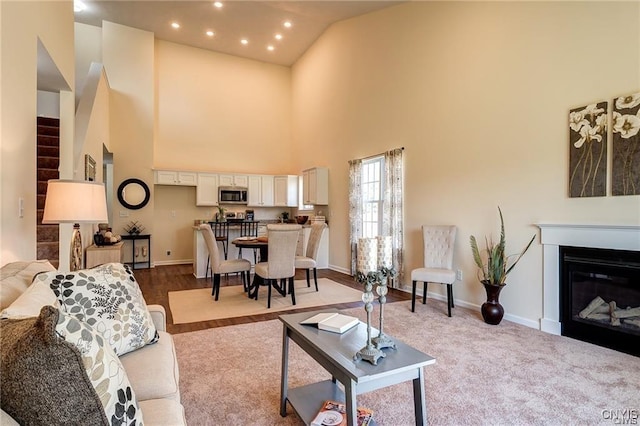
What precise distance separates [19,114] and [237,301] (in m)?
3.07

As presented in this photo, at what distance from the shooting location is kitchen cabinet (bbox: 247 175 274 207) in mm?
8234

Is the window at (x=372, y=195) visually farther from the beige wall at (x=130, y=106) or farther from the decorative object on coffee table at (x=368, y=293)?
the beige wall at (x=130, y=106)

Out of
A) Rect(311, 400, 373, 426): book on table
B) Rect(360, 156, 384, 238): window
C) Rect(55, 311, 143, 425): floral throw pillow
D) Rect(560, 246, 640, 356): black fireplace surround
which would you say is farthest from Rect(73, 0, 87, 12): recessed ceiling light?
Rect(560, 246, 640, 356): black fireplace surround

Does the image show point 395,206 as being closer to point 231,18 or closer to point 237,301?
point 237,301

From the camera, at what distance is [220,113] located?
827 centimetres

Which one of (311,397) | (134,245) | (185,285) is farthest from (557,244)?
(134,245)

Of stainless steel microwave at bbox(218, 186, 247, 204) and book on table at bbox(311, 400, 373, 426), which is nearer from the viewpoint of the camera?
book on table at bbox(311, 400, 373, 426)

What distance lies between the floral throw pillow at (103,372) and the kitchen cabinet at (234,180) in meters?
7.23

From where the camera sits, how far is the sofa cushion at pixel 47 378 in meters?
0.77

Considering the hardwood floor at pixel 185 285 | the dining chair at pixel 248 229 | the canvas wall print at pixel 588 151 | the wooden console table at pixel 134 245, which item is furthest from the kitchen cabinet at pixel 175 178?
the canvas wall print at pixel 588 151

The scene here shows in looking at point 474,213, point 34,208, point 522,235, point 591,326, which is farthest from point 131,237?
point 591,326

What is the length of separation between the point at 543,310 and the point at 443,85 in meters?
3.07

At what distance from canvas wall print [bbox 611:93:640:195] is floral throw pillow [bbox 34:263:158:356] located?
384 centimetres

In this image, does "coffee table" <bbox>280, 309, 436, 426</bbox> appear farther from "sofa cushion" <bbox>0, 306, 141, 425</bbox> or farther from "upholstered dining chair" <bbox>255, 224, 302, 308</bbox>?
"upholstered dining chair" <bbox>255, 224, 302, 308</bbox>
